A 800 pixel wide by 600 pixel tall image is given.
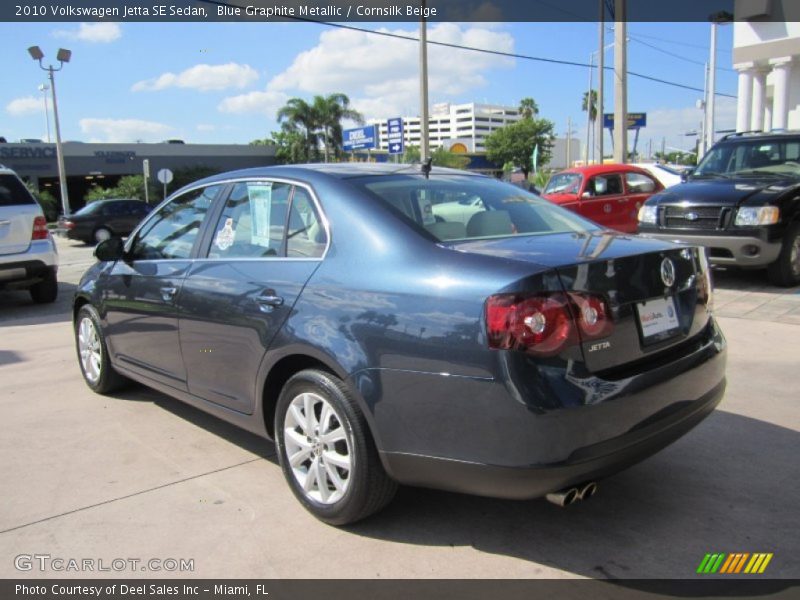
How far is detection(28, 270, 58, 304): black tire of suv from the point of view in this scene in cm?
998

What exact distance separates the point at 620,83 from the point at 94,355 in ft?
54.1

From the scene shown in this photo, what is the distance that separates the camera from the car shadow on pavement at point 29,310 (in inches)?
350

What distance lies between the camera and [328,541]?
9.98ft

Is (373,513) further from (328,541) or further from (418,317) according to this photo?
(418,317)

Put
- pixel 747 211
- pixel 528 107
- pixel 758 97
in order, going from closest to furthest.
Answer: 1. pixel 747 211
2. pixel 758 97
3. pixel 528 107

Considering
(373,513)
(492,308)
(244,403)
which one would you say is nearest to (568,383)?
(492,308)

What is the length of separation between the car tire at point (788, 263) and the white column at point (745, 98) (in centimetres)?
2088

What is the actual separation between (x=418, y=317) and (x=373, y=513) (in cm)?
98

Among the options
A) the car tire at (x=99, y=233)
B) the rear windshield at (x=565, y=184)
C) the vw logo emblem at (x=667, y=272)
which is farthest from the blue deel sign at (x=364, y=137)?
the vw logo emblem at (x=667, y=272)

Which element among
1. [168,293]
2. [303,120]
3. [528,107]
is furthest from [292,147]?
[528,107]

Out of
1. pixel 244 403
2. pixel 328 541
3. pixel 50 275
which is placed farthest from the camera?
pixel 50 275

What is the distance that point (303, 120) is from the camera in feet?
160

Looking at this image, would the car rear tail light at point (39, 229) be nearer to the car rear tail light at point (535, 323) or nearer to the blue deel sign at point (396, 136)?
the car rear tail light at point (535, 323)

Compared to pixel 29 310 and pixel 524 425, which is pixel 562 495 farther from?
pixel 29 310
